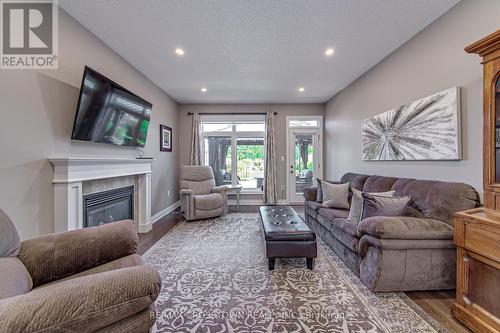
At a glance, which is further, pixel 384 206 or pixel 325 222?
pixel 325 222

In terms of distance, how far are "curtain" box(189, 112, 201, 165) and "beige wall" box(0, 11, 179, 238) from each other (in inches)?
108

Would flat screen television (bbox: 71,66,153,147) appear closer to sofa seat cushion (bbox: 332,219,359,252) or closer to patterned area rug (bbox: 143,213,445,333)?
patterned area rug (bbox: 143,213,445,333)

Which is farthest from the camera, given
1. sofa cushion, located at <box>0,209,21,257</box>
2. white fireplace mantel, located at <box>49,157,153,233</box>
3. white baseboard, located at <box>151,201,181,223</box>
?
white baseboard, located at <box>151,201,181,223</box>

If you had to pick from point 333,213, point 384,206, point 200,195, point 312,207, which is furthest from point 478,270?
point 200,195

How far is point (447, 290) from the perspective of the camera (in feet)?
6.38

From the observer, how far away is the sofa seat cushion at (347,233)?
2.22 m

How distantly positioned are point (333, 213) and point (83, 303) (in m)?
2.75

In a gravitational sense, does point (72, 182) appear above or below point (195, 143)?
below

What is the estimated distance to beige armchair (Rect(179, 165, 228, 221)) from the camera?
421 cm

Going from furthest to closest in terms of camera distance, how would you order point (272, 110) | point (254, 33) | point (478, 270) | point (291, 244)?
point (272, 110) → point (254, 33) → point (291, 244) → point (478, 270)

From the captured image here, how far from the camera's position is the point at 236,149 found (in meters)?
5.88

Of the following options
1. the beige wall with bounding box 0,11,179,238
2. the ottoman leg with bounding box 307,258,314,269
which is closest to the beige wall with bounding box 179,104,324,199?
the beige wall with bounding box 0,11,179,238

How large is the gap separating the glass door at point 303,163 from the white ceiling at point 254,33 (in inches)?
77.7

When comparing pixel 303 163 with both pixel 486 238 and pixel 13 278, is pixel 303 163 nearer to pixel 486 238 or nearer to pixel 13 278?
pixel 486 238
